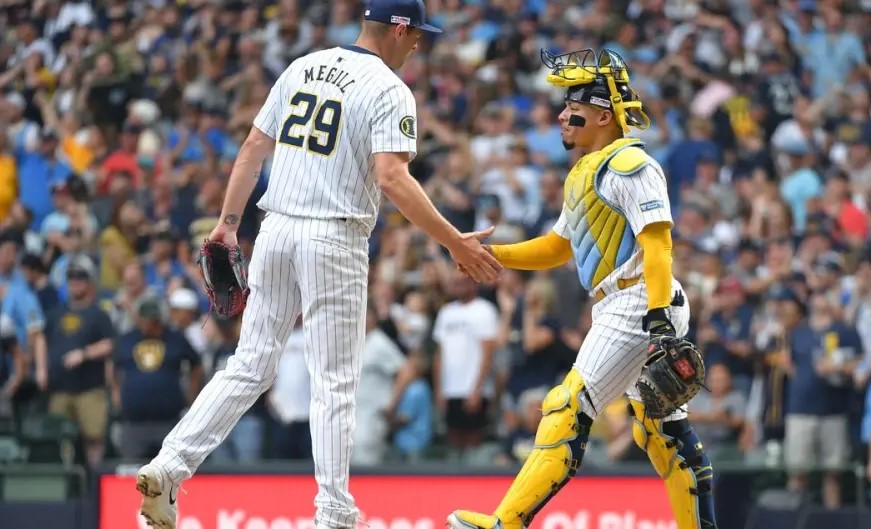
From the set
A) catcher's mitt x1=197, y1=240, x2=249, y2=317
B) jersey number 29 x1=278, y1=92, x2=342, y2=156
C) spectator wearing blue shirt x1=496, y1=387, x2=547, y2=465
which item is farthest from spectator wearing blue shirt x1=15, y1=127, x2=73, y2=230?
jersey number 29 x1=278, y1=92, x2=342, y2=156

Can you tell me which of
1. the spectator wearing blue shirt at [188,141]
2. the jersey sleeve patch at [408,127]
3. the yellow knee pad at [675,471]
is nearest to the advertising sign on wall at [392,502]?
the yellow knee pad at [675,471]

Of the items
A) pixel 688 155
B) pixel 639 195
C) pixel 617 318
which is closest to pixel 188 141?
pixel 688 155

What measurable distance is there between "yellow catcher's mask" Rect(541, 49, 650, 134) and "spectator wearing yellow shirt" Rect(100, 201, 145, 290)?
8369mm

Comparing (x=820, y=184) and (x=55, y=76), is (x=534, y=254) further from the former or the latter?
(x=55, y=76)

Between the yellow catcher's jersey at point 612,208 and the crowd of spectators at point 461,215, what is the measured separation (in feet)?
14.4

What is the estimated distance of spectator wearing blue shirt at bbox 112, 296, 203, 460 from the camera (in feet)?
44.1

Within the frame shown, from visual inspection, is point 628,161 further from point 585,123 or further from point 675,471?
point 675,471

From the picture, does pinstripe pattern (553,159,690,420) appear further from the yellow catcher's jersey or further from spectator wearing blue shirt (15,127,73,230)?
spectator wearing blue shirt (15,127,73,230)

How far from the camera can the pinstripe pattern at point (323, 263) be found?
23.9ft

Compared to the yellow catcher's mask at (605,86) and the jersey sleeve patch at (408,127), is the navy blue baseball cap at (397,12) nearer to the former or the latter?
the jersey sleeve patch at (408,127)

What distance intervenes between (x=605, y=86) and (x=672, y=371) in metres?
1.43

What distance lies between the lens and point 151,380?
13.5m

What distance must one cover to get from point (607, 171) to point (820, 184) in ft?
27.1

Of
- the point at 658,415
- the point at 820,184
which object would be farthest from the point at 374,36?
the point at 820,184
